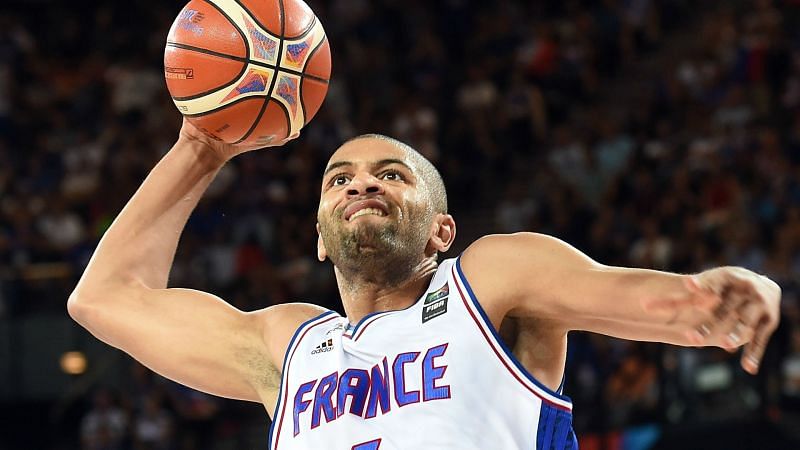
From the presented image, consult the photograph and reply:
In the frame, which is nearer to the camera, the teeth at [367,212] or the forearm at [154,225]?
the teeth at [367,212]

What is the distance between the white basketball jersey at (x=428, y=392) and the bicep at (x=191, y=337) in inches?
14.1

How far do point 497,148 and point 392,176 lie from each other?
870 centimetres

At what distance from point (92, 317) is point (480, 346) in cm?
168

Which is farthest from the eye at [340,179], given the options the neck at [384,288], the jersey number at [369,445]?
the jersey number at [369,445]

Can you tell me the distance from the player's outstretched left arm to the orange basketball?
1050 millimetres

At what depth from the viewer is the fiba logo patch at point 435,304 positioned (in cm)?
357

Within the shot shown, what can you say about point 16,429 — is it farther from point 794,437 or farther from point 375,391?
point 375,391

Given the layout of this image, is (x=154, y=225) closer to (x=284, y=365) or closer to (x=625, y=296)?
(x=284, y=365)

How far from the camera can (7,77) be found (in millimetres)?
13938

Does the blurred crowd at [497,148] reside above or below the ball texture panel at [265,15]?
below

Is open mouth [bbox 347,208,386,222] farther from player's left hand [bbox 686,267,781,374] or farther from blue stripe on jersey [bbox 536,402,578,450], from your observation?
player's left hand [bbox 686,267,781,374]

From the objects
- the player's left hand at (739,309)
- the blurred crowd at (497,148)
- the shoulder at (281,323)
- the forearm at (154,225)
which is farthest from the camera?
the blurred crowd at (497,148)

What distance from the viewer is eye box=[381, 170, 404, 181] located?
3904 millimetres

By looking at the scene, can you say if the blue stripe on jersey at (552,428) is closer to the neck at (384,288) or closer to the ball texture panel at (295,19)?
the neck at (384,288)
